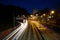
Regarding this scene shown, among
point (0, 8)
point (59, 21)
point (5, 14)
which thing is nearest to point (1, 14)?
point (5, 14)

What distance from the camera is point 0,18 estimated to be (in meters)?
97.9

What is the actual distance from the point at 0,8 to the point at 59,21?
74.5 metres

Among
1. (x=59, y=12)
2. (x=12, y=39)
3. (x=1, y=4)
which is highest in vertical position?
(x=1, y=4)

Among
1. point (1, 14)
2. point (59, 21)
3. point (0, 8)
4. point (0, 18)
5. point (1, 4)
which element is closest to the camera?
point (59, 21)

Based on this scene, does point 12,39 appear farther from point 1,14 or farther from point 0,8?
point 0,8

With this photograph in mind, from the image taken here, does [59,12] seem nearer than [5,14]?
Yes

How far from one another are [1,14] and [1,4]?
21029 millimetres

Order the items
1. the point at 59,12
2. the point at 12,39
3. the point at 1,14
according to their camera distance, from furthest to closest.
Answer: the point at 1,14 → the point at 59,12 → the point at 12,39

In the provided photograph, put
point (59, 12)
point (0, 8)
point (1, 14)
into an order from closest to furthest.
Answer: point (59, 12) → point (1, 14) → point (0, 8)

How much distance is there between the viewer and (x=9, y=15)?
109m

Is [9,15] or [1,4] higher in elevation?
[1,4]

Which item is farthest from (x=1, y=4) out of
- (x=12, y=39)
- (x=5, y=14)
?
(x=12, y=39)

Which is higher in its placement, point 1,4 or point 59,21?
point 1,4

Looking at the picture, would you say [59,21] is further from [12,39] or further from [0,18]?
[0,18]
